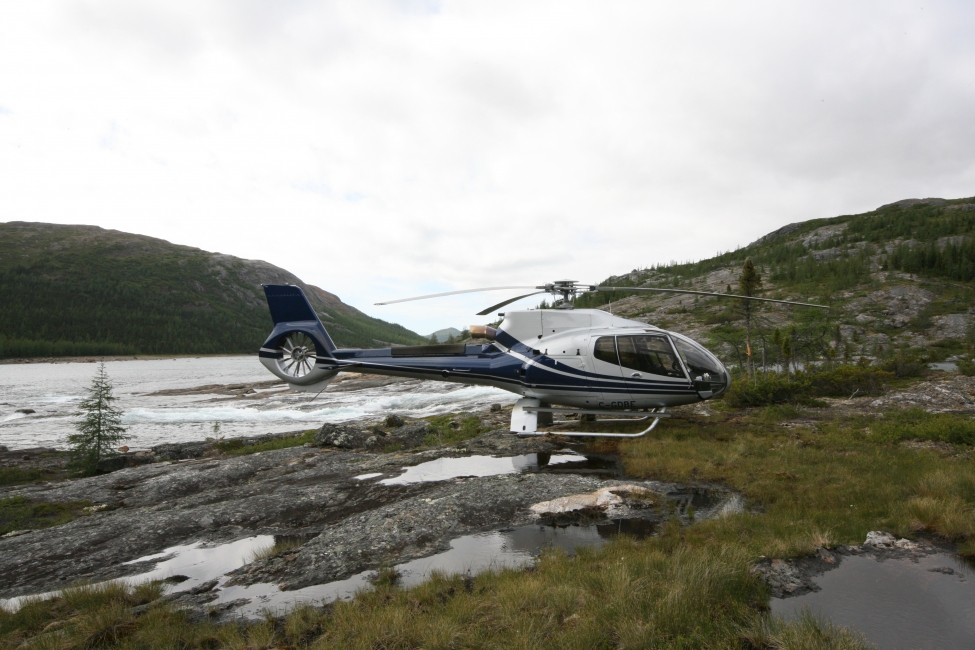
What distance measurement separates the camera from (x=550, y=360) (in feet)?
48.7

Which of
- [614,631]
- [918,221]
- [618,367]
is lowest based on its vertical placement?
[614,631]

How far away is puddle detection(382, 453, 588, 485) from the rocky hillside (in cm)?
1840

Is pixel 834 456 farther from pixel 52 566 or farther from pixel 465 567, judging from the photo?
pixel 52 566

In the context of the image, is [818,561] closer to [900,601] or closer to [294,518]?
[900,601]

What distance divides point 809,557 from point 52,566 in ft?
40.7

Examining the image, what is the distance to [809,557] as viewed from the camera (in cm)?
633

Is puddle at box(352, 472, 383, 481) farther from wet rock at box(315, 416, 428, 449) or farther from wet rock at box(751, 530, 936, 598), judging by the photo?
wet rock at box(751, 530, 936, 598)

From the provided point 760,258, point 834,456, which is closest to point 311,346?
point 834,456

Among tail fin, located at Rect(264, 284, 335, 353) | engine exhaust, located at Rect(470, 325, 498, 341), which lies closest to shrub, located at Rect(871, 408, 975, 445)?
engine exhaust, located at Rect(470, 325, 498, 341)

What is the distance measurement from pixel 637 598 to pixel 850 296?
75452mm

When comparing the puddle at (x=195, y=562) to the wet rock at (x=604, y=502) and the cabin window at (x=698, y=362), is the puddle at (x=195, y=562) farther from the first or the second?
the cabin window at (x=698, y=362)

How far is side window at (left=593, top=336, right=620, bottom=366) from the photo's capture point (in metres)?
14.3

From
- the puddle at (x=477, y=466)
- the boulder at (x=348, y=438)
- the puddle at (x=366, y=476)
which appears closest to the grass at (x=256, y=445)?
the boulder at (x=348, y=438)

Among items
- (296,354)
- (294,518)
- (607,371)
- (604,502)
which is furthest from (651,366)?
(296,354)
